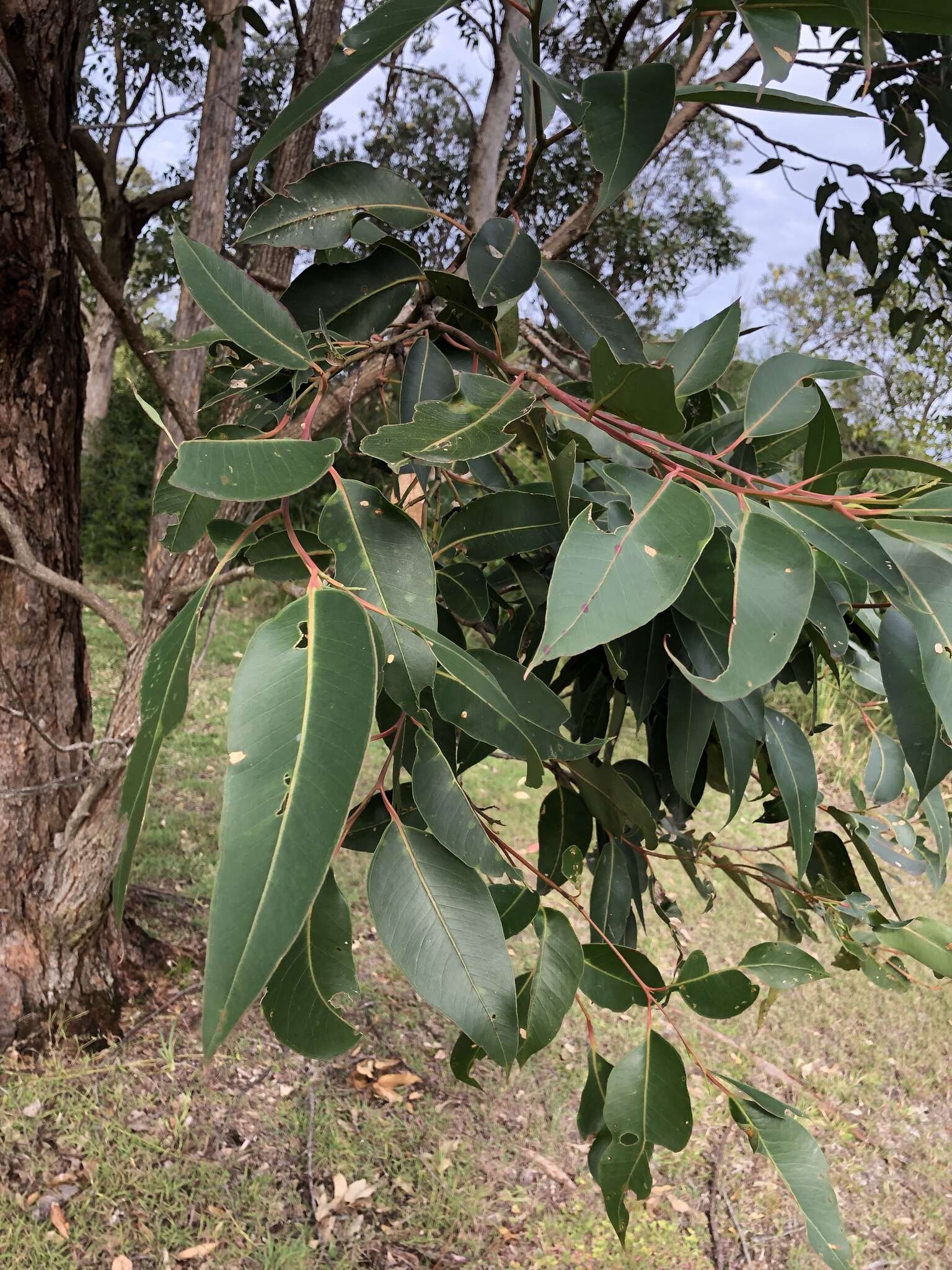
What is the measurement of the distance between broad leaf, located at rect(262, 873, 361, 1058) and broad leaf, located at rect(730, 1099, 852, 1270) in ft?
1.15

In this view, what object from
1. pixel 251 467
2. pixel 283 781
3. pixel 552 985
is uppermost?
pixel 251 467

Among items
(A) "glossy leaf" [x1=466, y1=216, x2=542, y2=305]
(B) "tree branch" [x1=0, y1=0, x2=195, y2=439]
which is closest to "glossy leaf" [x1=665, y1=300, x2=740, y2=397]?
(A) "glossy leaf" [x1=466, y1=216, x2=542, y2=305]

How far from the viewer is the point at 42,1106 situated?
1.66 meters

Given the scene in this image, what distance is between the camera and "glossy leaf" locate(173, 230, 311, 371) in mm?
442

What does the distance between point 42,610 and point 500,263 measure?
1446 millimetres

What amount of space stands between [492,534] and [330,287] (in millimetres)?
188

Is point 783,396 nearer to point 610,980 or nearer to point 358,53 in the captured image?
point 358,53

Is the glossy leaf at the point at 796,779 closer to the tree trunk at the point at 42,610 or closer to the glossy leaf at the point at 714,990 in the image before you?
the glossy leaf at the point at 714,990

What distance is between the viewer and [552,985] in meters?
0.57

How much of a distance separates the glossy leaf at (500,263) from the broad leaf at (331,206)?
69 mm

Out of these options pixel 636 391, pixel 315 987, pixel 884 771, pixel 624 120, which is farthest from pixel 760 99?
pixel 884 771

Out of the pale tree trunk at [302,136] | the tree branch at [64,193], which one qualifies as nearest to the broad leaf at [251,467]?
the tree branch at [64,193]

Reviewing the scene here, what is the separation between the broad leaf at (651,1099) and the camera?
1.84ft

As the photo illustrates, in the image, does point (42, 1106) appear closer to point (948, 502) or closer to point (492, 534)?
point (492, 534)
